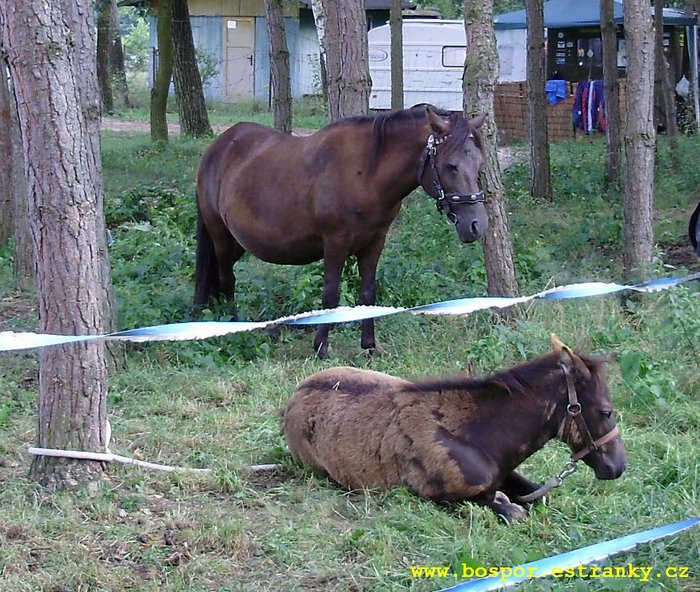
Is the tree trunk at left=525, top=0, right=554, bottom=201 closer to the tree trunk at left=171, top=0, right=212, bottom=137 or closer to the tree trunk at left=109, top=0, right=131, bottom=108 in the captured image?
the tree trunk at left=171, top=0, right=212, bottom=137

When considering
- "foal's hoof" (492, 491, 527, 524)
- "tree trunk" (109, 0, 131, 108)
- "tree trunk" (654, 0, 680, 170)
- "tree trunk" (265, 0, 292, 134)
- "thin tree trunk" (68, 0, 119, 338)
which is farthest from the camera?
"tree trunk" (109, 0, 131, 108)

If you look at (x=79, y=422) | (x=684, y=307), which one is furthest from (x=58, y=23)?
(x=684, y=307)

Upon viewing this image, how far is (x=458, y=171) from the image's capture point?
775 cm

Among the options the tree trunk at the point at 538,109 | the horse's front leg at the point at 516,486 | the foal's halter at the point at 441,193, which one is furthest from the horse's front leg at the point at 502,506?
the tree trunk at the point at 538,109

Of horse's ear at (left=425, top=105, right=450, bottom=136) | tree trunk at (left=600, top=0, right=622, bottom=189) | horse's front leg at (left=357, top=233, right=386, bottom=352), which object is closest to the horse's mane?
horse's ear at (left=425, top=105, right=450, bottom=136)

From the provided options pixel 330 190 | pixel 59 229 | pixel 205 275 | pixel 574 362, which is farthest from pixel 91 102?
pixel 574 362

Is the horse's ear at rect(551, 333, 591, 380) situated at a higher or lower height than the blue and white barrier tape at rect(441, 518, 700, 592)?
higher

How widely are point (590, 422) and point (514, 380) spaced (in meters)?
0.44

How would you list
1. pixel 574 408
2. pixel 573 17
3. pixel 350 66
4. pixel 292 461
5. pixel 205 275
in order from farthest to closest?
1. pixel 573 17
2. pixel 350 66
3. pixel 205 275
4. pixel 292 461
5. pixel 574 408

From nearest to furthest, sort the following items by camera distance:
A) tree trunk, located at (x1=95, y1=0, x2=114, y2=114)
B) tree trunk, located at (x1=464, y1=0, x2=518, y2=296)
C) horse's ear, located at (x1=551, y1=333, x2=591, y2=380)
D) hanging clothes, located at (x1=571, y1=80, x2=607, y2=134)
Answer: horse's ear, located at (x1=551, y1=333, x2=591, y2=380) → tree trunk, located at (x1=464, y1=0, x2=518, y2=296) → tree trunk, located at (x1=95, y1=0, x2=114, y2=114) → hanging clothes, located at (x1=571, y1=80, x2=607, y2=134)

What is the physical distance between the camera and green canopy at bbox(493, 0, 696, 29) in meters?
27.7

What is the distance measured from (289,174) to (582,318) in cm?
277

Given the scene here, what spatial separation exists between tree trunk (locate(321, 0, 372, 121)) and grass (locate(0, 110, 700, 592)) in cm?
161

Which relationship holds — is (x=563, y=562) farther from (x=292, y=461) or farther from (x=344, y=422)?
(x=292, y=461)
